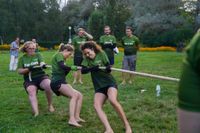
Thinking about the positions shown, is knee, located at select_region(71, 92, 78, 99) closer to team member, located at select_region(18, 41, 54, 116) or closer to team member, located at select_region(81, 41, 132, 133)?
team member, located at select_region(81, 41, 132, 133)

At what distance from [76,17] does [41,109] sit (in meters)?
65.3

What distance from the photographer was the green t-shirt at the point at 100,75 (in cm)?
743

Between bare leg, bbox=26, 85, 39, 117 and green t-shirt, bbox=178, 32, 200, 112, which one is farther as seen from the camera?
bare leg, bbox=26, 85, 39, 117

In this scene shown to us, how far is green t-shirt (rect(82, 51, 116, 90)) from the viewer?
7.43 meters

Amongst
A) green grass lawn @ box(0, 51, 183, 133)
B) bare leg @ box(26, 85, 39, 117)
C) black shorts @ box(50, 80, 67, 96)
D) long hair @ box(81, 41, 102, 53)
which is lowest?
green grass lawn @ box(0, 51, 183, 133)

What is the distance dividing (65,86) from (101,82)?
1.09 meters

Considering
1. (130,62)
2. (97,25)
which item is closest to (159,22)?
(97,25)

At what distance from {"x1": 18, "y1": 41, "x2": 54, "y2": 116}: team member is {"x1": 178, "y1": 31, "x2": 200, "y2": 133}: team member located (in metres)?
7.24

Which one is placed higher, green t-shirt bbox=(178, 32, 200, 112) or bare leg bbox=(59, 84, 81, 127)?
green t-shirt bbox=(178, 32, 200, 112)

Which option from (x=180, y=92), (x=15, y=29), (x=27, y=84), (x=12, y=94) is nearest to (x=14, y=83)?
(x=12, y=94)

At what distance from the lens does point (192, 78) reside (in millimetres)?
1943

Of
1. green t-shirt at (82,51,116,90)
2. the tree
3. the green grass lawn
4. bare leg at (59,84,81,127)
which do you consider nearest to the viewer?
green t-shirt at (82,51,116,90)

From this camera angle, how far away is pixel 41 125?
26.6 ft

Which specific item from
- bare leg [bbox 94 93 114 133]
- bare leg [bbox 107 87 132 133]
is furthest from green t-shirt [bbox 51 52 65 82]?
bare leg [bbox 107 87 132 133]
